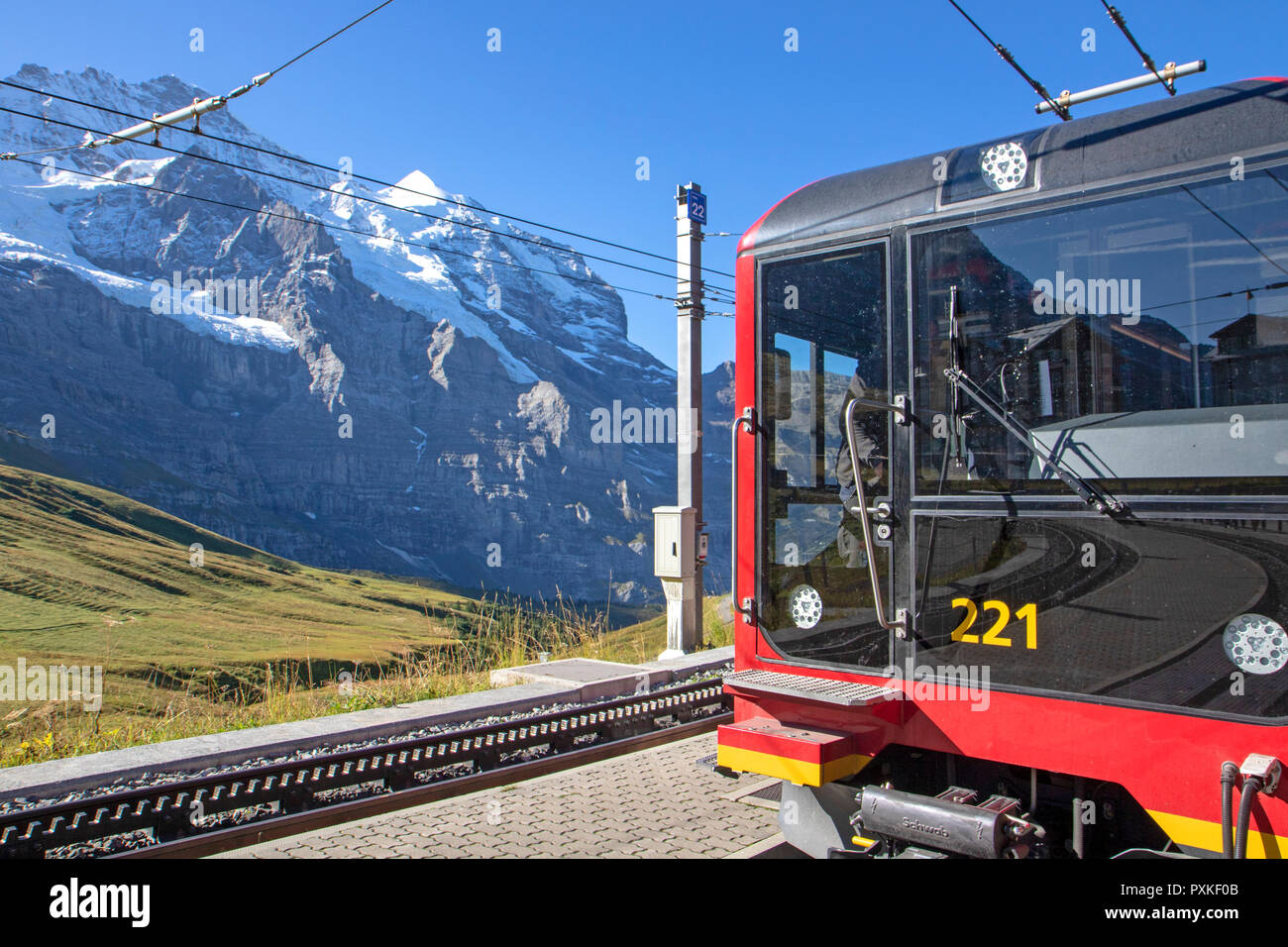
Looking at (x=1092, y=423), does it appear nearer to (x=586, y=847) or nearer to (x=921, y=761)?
(x=921, y=761)

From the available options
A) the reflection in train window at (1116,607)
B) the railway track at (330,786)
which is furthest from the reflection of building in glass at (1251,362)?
the railway track at (330,786)

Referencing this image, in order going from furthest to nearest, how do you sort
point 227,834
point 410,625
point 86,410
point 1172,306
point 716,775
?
point 86,410 → point 410,625 → point 716,775 → point 227,834 → point 1172,306

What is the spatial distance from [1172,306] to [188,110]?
28.8 ft

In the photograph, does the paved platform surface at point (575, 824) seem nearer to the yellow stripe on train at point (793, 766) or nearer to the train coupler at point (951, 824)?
the yellow stripe on train at point (793, 766)

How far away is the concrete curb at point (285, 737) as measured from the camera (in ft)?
16.9

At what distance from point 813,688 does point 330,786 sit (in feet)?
10.2

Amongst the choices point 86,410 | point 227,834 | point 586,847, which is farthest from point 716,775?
point 86,410

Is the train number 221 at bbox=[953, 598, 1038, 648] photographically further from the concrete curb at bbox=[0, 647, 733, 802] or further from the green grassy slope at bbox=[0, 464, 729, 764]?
the green grassy slope at bbox=[0, 464, 729, 764]

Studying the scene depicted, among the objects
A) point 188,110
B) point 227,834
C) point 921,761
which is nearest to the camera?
point 921,761

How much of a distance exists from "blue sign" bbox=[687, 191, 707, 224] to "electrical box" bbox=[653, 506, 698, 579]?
361cm

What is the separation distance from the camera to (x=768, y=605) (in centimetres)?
434

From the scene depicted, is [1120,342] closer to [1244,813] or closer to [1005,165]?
[1005,165]

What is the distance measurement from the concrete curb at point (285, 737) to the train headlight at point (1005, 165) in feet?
17.3

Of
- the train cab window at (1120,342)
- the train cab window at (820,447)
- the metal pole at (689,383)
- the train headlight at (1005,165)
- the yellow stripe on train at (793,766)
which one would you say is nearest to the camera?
the train cab window at (1120,342)
